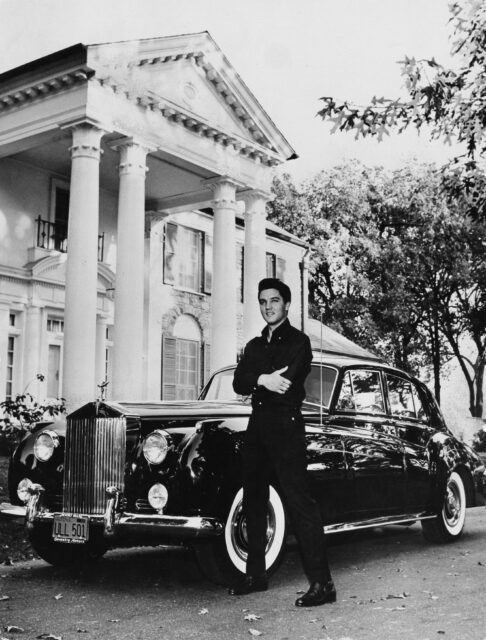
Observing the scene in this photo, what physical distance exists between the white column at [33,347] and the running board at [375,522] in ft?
43.5

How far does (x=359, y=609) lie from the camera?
489cm

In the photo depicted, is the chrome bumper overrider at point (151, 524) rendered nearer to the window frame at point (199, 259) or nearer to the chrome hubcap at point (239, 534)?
the chrome hubcap at point (239, 534)

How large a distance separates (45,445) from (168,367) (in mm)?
16630

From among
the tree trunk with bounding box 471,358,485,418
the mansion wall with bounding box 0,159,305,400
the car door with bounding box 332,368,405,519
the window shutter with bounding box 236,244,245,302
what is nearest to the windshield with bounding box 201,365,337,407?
the car door with bounding box 332,368,405,519

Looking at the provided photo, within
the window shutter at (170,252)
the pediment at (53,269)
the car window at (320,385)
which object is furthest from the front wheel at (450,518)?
the window shutter at (170,252)

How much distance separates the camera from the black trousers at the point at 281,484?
489cm

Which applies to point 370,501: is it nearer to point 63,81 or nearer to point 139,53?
point 63,81

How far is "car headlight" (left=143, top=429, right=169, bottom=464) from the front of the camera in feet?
17.6

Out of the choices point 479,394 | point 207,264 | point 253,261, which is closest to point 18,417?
point 253,261

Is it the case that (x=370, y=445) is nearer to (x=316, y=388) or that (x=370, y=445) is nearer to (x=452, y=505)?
(x=316, y=388)

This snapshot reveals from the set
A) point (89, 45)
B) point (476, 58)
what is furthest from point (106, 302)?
point (476, 58)

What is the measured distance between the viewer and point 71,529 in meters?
5.47

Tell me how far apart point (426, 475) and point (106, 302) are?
1480 cm

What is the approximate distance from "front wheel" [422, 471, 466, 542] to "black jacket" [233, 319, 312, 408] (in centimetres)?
333
